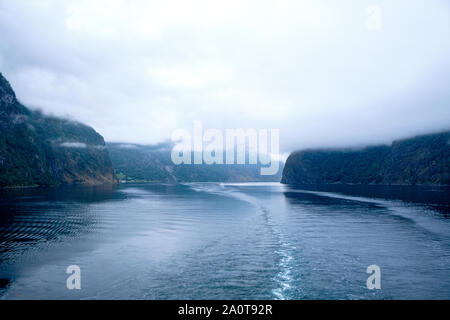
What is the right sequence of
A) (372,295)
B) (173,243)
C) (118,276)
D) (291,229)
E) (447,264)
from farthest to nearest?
1. (291,229)
2. (173,243)
3. (447,264)
4. (118,276)
5. (372,295)

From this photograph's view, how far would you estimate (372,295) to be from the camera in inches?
828

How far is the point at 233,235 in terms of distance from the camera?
42125 mm

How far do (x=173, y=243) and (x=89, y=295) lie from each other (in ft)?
53.2

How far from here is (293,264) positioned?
92.5ft
